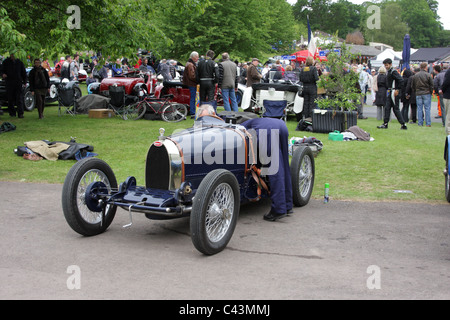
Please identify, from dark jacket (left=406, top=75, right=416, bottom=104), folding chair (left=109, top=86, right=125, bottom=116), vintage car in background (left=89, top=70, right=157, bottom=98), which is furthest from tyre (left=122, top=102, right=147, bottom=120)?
dark jacket (left=406, top=75, right=416, bottom=104)

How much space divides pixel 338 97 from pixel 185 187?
30.3 ft

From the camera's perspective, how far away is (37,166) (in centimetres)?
980

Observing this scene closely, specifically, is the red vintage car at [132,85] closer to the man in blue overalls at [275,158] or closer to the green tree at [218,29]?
the man in blue overalls at [275,158]

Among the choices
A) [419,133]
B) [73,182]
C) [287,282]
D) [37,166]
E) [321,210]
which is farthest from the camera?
[419,133]

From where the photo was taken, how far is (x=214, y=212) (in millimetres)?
5215

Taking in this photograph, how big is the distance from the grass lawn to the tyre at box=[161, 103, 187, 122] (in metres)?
0.26

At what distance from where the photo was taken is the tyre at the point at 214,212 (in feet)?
16.1

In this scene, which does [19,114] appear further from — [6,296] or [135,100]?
[6,296]

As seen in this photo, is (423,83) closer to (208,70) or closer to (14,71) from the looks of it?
(208,70)

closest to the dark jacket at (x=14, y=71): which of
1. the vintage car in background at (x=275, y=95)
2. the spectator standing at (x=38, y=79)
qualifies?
the spectator standing at (x=38, y=79)
